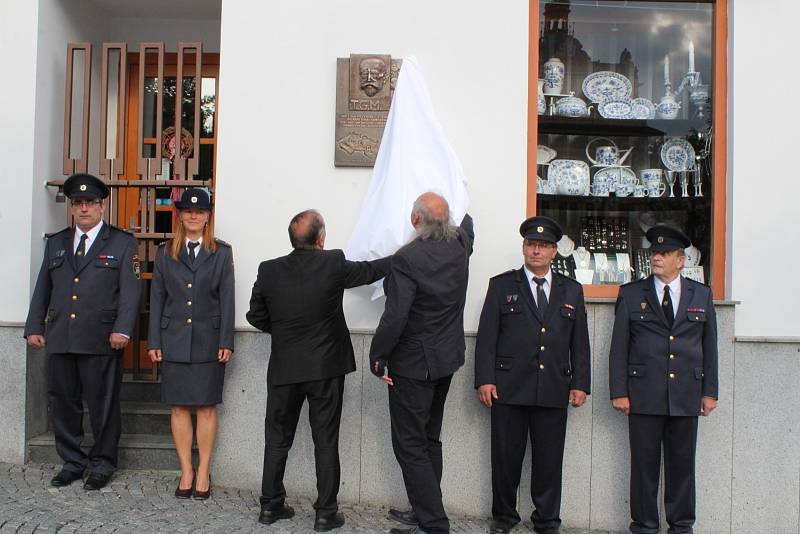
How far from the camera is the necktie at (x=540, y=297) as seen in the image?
465cm

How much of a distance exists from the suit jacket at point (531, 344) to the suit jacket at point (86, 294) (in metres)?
2.30

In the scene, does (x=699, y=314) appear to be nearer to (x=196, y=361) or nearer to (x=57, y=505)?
(x=196, y=361)

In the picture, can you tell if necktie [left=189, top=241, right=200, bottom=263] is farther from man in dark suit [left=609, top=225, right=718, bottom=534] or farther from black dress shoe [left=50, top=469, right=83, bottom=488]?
man in dark suit [left=609, top=225, right=718, bottom=534]

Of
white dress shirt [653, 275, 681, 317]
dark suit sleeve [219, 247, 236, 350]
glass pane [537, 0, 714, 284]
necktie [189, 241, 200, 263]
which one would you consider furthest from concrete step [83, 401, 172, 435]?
white dress shirt [653, 275, 681, 317]

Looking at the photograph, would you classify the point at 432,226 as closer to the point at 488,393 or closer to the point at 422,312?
the point at 422,312

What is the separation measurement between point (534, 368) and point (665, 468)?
979mm

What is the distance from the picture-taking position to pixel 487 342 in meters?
4.71

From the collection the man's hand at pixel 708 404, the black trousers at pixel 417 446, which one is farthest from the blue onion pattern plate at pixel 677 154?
the black trousers at pixel 417 446

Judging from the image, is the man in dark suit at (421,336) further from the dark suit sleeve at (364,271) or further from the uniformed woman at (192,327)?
the uniformed woman at (192,327)

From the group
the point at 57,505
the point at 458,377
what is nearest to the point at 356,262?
the point at 458,377

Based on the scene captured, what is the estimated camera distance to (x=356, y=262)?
4.58 m

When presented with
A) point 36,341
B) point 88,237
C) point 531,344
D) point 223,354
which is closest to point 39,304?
point 36,341

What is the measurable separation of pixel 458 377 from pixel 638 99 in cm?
241

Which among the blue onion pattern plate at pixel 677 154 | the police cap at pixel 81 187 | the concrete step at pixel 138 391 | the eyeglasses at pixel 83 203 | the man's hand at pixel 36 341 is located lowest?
the concrete step at pixel 138 391
